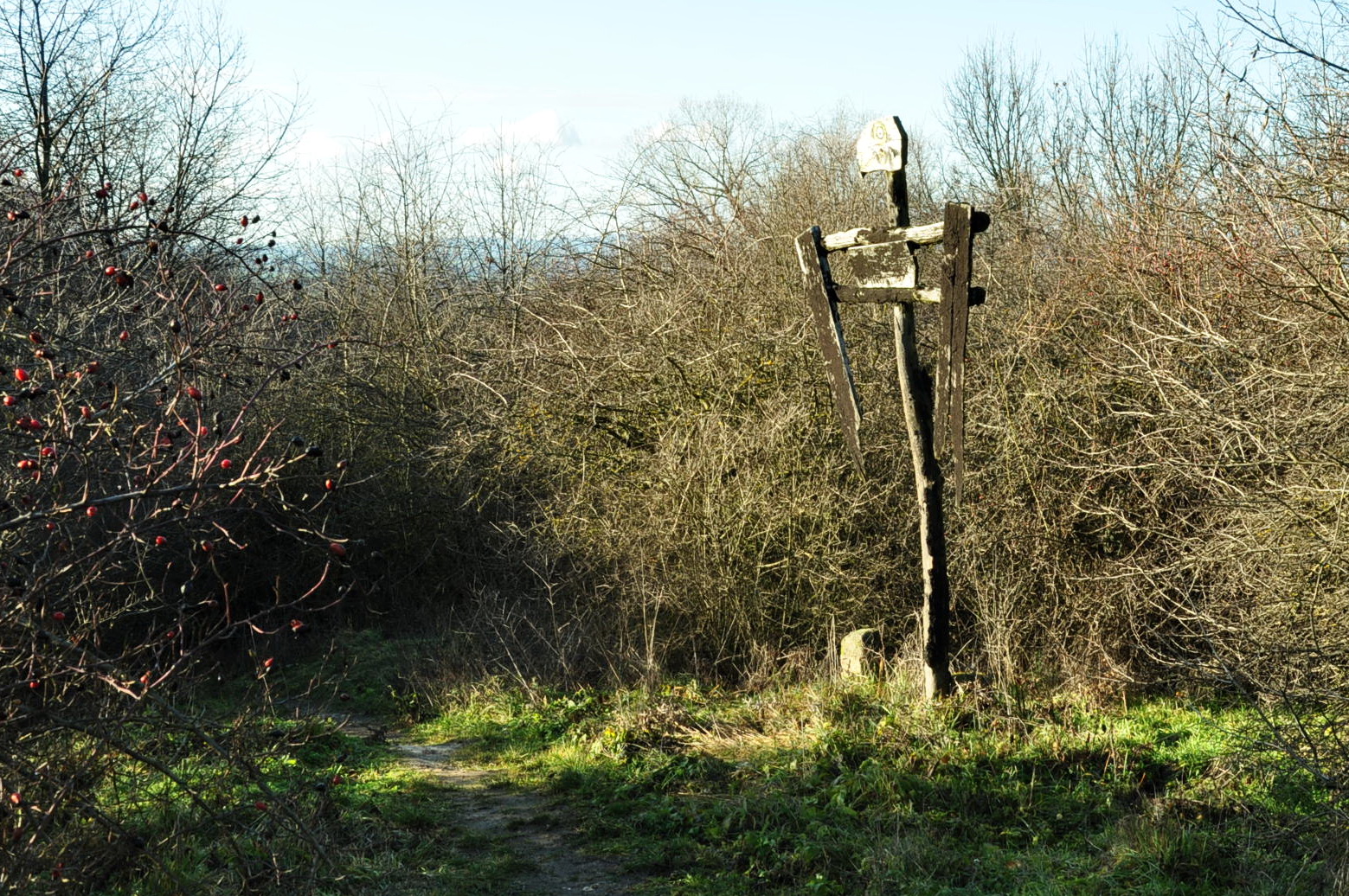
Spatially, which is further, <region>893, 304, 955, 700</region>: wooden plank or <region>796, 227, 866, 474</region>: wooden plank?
<region>796, 227, 866, 474</region>: wooden plank

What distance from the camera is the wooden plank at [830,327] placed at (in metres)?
6.60

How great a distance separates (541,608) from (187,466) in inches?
180

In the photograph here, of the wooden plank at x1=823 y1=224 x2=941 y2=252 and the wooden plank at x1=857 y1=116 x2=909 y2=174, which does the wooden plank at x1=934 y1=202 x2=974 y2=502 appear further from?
the wooden plank at x1=857 y1=116 x2=909 y2=174

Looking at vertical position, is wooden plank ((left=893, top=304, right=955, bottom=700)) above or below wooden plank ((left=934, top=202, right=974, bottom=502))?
below

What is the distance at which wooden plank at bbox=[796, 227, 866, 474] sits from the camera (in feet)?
21.6

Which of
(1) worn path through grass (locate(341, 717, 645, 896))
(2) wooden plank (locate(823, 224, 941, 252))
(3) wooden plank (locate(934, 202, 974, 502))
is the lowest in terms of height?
(1) worn path through grass (locate(341, 717, 645, 896))

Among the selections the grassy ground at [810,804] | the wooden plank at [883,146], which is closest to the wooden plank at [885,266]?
the wooden plank at [883,146]

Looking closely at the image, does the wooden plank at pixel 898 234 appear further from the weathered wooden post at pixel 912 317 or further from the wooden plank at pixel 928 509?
the wooden plank at pixel 928 509

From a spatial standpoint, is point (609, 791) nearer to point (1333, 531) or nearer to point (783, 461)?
point (783, 461)

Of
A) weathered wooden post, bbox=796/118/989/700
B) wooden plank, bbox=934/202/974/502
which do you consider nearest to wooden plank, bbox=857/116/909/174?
weathered wooden post, bbox=796/118/989/700

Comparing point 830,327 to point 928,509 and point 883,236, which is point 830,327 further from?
point 928,509

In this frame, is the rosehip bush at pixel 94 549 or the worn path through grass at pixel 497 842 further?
the worn path through grass at pixel 497 842

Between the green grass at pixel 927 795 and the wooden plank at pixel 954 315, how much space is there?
1.58 m

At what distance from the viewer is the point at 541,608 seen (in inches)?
387
